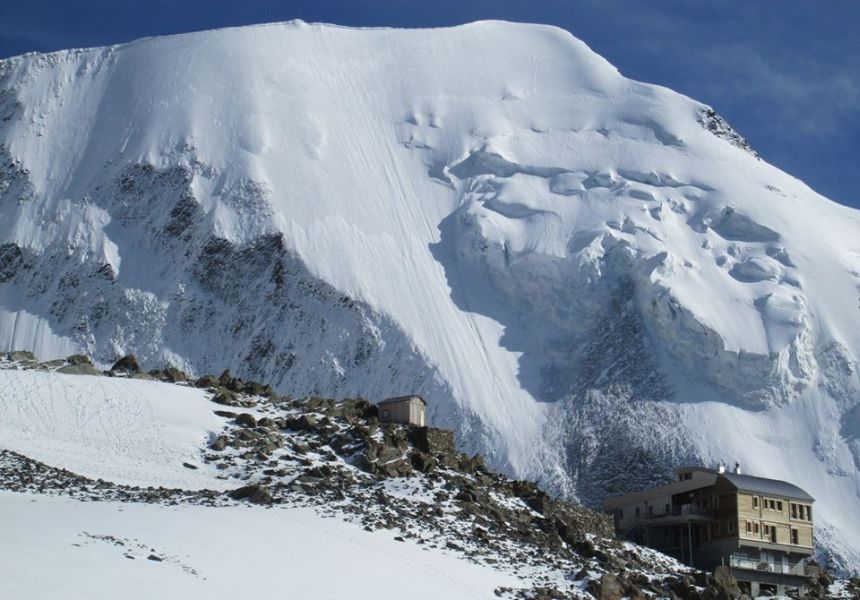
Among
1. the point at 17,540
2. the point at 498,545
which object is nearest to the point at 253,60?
the point at 498,545

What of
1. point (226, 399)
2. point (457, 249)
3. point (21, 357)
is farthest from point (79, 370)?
point (457, 249)

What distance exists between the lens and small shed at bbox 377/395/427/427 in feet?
211

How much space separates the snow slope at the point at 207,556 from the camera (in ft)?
114

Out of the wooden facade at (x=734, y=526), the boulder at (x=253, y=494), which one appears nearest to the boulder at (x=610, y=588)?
the boulder at (x=253, y=494)

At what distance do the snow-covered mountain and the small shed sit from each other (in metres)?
16.4

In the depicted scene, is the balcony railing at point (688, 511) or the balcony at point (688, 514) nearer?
the balcony at point (688, 514)

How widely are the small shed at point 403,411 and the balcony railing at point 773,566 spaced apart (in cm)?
1473

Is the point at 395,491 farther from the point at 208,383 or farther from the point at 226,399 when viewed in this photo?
the point at 208,383

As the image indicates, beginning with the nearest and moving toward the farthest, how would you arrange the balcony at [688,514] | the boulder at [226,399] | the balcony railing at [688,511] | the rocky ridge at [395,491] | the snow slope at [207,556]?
the snow slope at [207,556] → the rocky ridge at [395,491] → the boulder at [226,399] → the balcony at [688,514] → the balcony railing at [688,511]

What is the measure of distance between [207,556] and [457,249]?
58.0 metres

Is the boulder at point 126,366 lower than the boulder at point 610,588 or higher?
higher

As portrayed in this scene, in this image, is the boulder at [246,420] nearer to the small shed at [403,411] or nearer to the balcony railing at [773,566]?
the small shed at [403,411]

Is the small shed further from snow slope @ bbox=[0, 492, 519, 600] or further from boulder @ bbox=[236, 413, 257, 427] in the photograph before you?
snow slope @ bbox=[0, 492, 519, 600]

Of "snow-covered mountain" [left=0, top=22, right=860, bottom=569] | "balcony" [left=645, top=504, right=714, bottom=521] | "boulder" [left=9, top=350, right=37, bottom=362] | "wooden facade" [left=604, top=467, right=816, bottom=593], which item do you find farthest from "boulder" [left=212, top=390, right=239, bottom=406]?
"snow-covered mountain" [left=0, top=22, right=860, bottom=569]
